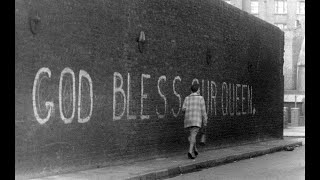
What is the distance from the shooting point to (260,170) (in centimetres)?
1323

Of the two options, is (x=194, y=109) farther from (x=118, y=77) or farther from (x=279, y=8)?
(x=279, y=8)

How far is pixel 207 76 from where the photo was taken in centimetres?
1738

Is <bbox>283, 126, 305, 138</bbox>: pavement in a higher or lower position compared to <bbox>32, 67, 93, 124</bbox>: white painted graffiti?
lower

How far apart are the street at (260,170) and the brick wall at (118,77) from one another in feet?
5.73

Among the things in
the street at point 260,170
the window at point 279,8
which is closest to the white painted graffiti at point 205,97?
the street at point 260,170

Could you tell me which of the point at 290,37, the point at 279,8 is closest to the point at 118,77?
the point at 290,37

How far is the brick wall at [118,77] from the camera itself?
1049cm

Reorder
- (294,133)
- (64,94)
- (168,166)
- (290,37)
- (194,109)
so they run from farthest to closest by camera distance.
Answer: (290,37) → (294,133) → (194,109) → (168,166) → (64,94)

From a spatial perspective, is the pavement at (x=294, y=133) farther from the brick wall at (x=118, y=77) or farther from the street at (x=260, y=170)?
the street at (x=260, y=170)

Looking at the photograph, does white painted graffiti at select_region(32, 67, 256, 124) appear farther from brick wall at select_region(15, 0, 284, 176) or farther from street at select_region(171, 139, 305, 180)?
street at select_region(171, 139, 305, 180)

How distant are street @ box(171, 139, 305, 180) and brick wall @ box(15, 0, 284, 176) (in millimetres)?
1747

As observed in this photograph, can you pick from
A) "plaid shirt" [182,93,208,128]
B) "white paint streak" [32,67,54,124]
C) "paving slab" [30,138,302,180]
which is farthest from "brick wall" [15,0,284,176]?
"plaid shirt" [182,93,208,128]

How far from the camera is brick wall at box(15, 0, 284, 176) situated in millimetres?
10492

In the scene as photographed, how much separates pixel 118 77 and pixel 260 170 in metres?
3.71
